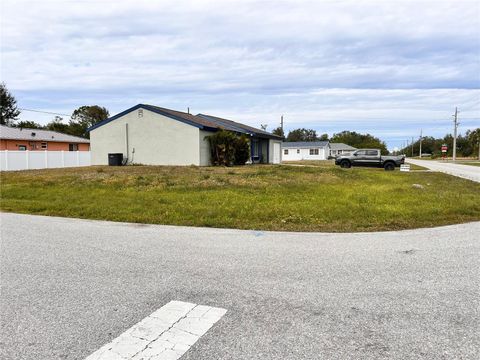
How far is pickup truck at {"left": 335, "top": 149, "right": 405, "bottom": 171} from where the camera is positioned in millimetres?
29625

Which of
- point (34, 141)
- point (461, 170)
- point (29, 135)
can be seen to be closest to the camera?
point (461, 170)

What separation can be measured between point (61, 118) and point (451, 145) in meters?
102

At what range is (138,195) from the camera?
12336mm

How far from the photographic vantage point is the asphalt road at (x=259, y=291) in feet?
9.91

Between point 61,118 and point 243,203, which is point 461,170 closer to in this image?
point 243,203

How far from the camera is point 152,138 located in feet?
82.0

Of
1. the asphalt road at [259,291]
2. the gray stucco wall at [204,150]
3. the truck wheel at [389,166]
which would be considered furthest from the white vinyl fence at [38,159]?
the truck wheel at [389,166]

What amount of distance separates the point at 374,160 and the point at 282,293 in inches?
1110

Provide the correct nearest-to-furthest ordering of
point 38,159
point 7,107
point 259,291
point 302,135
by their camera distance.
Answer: point 259,291 < point 38,159 < point 7,107 < point 302,135

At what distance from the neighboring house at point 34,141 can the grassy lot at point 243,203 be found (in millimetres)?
21656

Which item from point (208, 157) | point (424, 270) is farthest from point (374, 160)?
point (424, 270)

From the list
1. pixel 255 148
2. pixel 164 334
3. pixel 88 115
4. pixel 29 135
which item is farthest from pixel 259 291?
pixel 88 115

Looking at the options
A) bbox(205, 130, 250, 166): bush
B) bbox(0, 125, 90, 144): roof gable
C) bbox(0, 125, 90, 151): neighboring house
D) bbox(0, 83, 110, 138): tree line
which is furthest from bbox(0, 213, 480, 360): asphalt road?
bbox(0, 83, 110, 138): tree line

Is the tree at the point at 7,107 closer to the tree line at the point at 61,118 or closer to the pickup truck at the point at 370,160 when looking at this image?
the tree line at the point at 61,118
